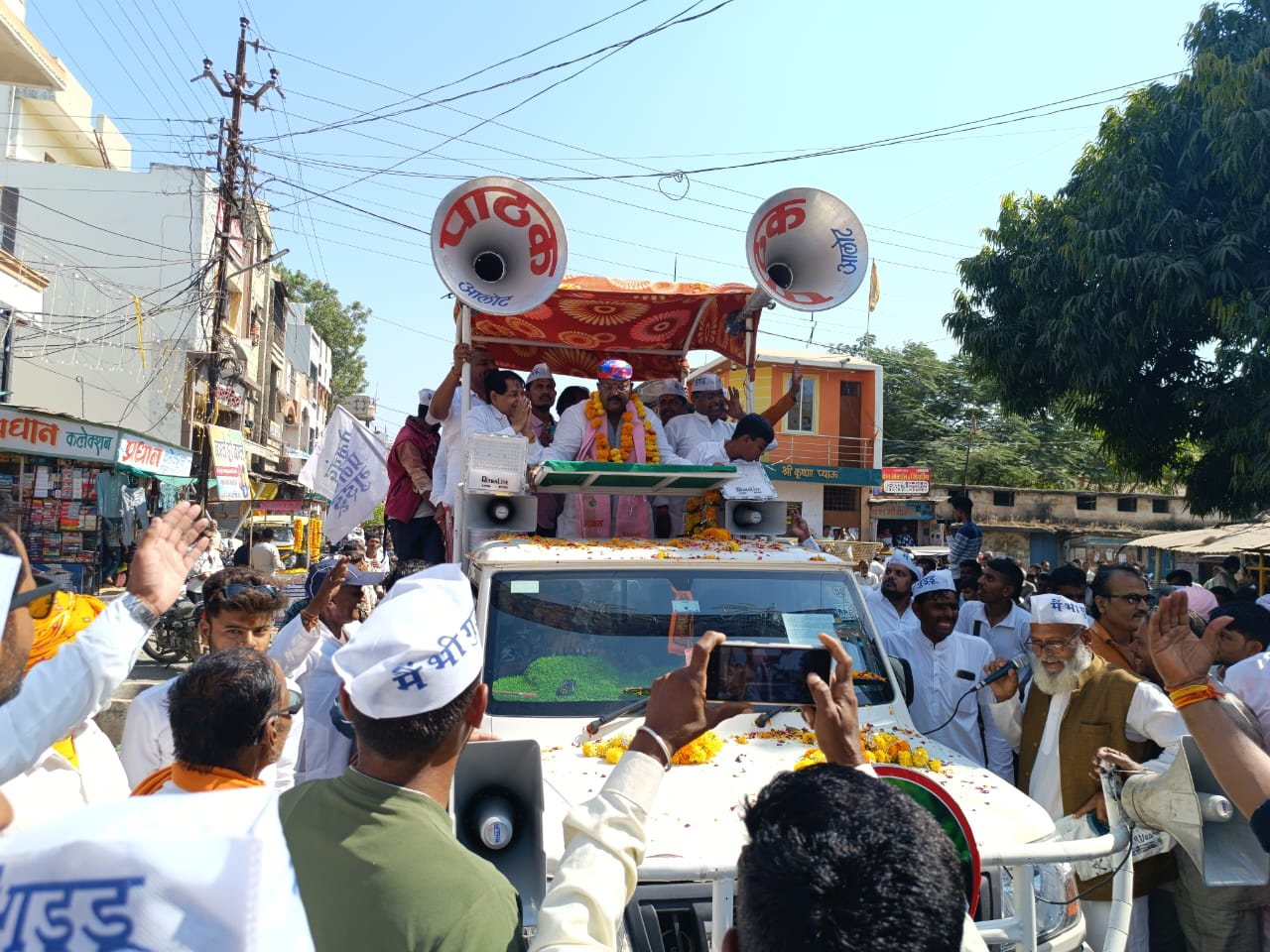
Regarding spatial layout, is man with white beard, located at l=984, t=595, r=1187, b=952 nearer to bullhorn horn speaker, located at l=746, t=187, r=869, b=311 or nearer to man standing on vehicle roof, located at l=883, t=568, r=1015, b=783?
man standing on vehicle roof, located at l=883, t=568, r=1015, b=783

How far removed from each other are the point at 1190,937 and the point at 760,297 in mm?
4101

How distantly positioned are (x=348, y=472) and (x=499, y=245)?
2.42 metres

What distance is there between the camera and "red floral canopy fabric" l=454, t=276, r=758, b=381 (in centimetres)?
630

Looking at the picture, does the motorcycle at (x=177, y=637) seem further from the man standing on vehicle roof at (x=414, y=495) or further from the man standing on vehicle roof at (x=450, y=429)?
the man standing on vehicle roof at (x=450, y=429)

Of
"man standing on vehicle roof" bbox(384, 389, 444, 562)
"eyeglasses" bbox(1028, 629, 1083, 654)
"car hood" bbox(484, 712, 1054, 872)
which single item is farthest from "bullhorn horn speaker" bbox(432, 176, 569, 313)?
"eyeglasses" bbox(1028, 629, 1083, 654)

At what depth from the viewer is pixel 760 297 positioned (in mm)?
6230

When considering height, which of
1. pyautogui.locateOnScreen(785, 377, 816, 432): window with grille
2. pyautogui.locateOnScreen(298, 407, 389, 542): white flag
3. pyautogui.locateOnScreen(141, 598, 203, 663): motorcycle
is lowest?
pyautogui.locateOnScreen(141, 598, 203, 663): motorcycle

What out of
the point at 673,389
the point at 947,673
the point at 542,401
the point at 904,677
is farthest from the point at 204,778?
the point at 673,389

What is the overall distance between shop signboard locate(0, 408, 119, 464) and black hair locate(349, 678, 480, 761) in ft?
47.6

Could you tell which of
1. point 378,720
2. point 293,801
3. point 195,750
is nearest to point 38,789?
point 195,750

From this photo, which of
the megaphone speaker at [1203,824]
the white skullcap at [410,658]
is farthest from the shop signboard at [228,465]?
the megaphone speaker at [1203,824]

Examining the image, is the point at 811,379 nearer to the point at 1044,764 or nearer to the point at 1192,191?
the point at 1192,191

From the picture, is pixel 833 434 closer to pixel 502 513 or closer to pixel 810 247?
pixel 810 247

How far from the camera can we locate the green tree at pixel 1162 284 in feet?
33.0
